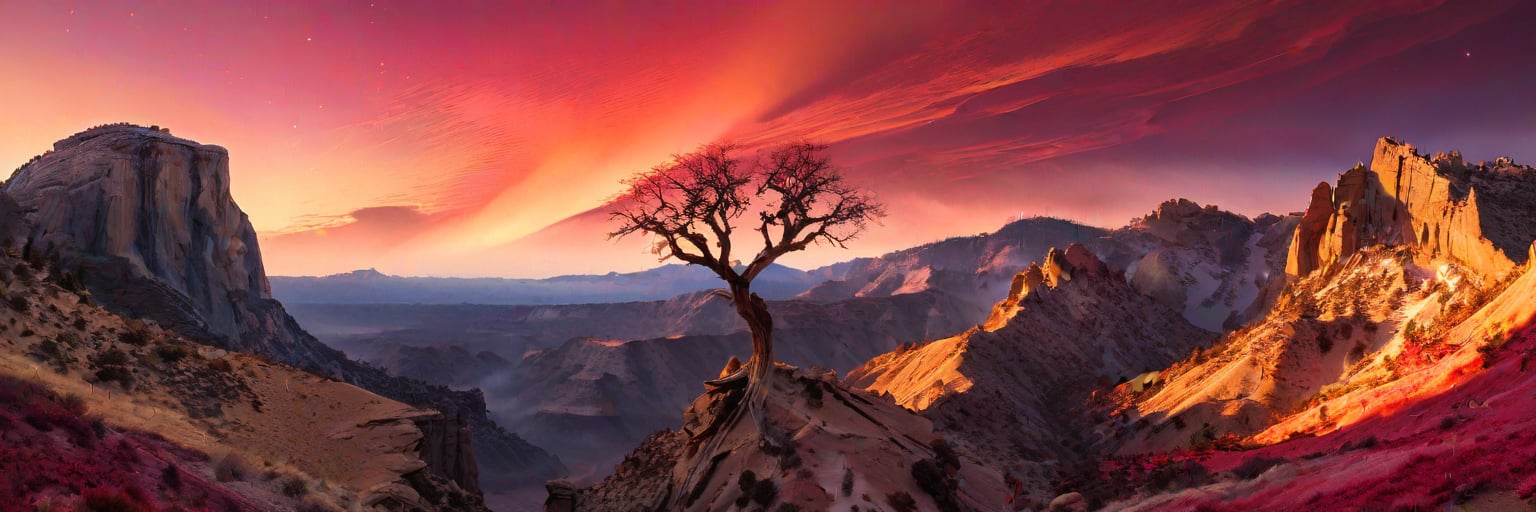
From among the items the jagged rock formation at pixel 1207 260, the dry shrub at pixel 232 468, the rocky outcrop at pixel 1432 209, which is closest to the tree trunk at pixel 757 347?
the dry shrub at pixel 232 468

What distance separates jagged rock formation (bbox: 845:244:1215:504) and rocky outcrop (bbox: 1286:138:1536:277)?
15.1m

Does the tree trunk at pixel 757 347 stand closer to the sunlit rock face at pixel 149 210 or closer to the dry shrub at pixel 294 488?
the dry shrub at pixel 294 488

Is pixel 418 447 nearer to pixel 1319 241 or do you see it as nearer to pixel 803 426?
pixel 803 426

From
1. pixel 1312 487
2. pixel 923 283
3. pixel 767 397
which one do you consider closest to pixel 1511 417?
→ pixel 1312 487

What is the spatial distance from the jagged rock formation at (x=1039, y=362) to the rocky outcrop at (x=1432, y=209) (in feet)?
49.4

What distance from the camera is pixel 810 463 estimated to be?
18094 mm

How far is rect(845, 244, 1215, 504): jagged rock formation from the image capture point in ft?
107

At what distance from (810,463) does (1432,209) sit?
33.1 metres

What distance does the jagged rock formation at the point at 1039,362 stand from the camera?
32656mm

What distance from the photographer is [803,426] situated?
20.0 metres

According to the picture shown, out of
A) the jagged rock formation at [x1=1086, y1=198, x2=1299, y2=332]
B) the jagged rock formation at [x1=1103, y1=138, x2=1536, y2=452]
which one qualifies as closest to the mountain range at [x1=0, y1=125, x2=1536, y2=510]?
the jagged rock formation at [x1=1103, y1=138, x2=1536, y2=452]

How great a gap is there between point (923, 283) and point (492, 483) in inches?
5843

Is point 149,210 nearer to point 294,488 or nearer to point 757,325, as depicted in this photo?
point 294,488

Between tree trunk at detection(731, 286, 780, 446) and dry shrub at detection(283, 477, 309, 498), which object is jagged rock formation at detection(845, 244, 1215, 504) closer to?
tree trunk at detection(731, 286, 780, 446)
